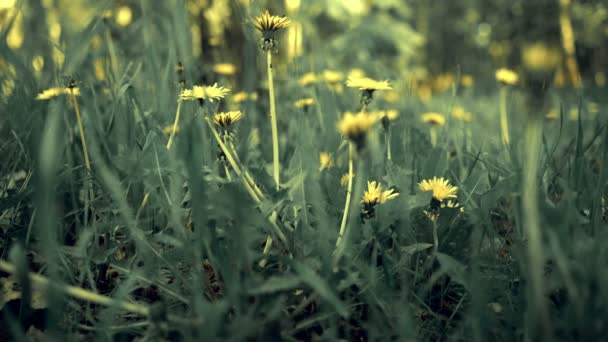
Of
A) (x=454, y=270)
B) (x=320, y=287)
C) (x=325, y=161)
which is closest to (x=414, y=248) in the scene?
(x=454, y=270)

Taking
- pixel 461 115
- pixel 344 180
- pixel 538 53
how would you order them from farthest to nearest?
pixel 538 53, pixel 461 115, pixel 344 180

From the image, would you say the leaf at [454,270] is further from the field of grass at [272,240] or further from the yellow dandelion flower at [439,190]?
the yellow dandelion flower at [439,190]

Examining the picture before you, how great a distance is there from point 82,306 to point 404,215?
2.06 ft

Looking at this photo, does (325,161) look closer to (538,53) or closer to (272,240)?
(272,240)

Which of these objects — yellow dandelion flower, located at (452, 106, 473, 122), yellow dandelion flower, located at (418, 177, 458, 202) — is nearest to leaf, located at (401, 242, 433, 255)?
yellow dandelion flower, located at (418, 177, 458, 202)

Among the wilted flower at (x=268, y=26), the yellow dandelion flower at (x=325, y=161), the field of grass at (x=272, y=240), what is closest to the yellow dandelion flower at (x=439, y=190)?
the field of grass at (x=272, y=240)

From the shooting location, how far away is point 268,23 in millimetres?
874

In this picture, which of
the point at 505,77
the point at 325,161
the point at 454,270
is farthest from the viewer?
the point at 505,77

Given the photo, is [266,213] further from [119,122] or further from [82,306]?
[119,122]

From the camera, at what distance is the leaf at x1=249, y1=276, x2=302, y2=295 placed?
0.65m

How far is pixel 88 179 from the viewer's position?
0.95 meters

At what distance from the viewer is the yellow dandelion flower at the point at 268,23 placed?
87 cm

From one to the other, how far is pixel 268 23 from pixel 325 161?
1.53 feet

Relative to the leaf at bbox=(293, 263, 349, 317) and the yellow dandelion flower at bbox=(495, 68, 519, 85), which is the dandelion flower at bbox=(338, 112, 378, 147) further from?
the yellow dandelion flower at bbox=(495, 68, 519, 85)
